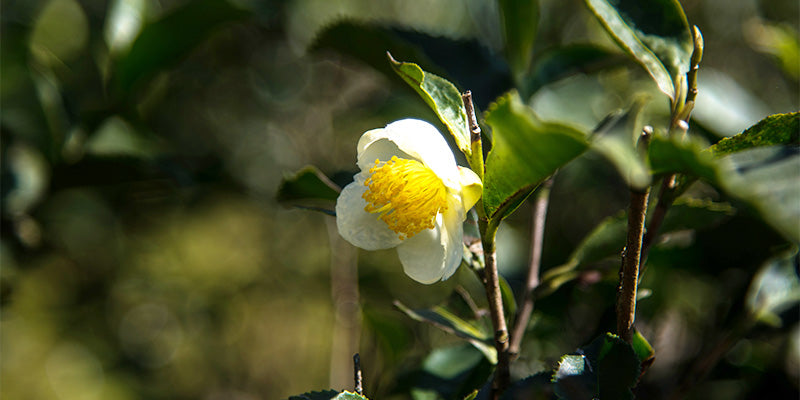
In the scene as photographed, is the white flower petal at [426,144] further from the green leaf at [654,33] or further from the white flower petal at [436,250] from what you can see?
A: the green leaf at [654,33]

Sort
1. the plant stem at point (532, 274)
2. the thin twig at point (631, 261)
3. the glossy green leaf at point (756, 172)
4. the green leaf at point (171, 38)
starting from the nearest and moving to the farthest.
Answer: the glossy green leaf at point (756, 172) → the thin twig at point (631, 261) → the plant stem at point (532, 274) → the green leaf at point (171, 38)

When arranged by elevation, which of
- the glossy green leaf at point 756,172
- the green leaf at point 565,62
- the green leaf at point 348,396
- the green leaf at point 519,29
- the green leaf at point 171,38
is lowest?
the green leaf at point 348,396

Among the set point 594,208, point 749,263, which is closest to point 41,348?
point 594,208

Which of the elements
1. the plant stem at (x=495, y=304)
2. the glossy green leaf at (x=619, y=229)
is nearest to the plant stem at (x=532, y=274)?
the glossy green leaf at (x=619, y=229)

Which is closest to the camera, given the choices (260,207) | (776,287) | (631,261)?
(631,261)

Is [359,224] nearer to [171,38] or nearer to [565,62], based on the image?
[565,62]

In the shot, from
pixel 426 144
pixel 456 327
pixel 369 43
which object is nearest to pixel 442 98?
pixel 426 144

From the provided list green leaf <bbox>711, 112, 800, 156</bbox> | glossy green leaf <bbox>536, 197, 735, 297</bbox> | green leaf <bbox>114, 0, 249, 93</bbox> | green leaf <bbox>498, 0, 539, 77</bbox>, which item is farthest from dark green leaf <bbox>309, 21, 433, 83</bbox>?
green leaf <bbox>711, 112, 800, 156</bbox>
